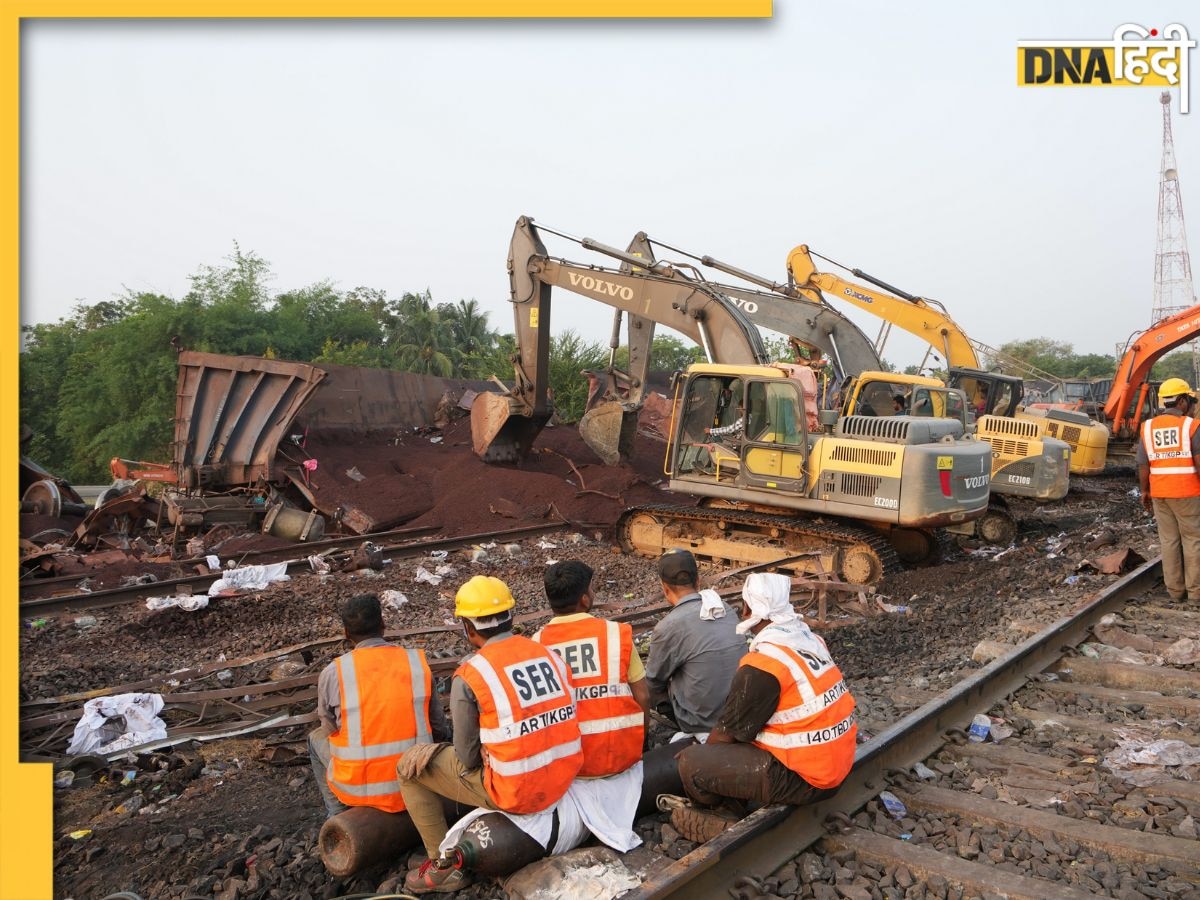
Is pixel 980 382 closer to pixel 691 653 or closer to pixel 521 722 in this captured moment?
pixel 691 653

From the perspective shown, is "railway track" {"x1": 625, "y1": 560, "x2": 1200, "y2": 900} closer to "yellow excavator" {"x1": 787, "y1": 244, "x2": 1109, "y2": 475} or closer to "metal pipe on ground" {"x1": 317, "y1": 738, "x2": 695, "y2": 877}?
"metal pipe on ground" {"x1": 317, "y1": 738, "x2": 695, "y2": 877}

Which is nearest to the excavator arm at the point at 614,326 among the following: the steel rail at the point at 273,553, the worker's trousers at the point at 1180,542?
the steel rail at the point at 273,553

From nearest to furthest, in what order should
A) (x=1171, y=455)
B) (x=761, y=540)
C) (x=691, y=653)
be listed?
1. (x=691, y=653)
2. (x=1171, y=455)
3. (x=761, y=540)

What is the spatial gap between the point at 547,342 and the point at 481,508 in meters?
2.78

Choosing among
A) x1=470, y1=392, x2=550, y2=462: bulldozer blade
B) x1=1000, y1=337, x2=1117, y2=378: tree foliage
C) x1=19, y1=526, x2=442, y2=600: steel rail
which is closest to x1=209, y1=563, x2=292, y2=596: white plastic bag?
x1=19, y1=526, x2=442, y2=600: steel rail

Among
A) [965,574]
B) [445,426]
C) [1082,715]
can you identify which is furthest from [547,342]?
[1082,715]

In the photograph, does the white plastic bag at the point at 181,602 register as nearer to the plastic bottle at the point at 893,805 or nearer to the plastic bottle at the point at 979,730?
the plastic bottle at the point at 893,805

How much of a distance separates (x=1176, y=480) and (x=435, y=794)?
6376 millimetres

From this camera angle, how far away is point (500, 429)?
14.5 metres

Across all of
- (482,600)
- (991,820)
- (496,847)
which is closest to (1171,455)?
(991,820)

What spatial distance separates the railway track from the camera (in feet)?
10.4

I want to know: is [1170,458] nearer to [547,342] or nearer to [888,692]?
[888,692]

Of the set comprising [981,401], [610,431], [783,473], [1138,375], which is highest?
[1138,375]

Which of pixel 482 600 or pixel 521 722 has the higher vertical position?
pixel 482 600
